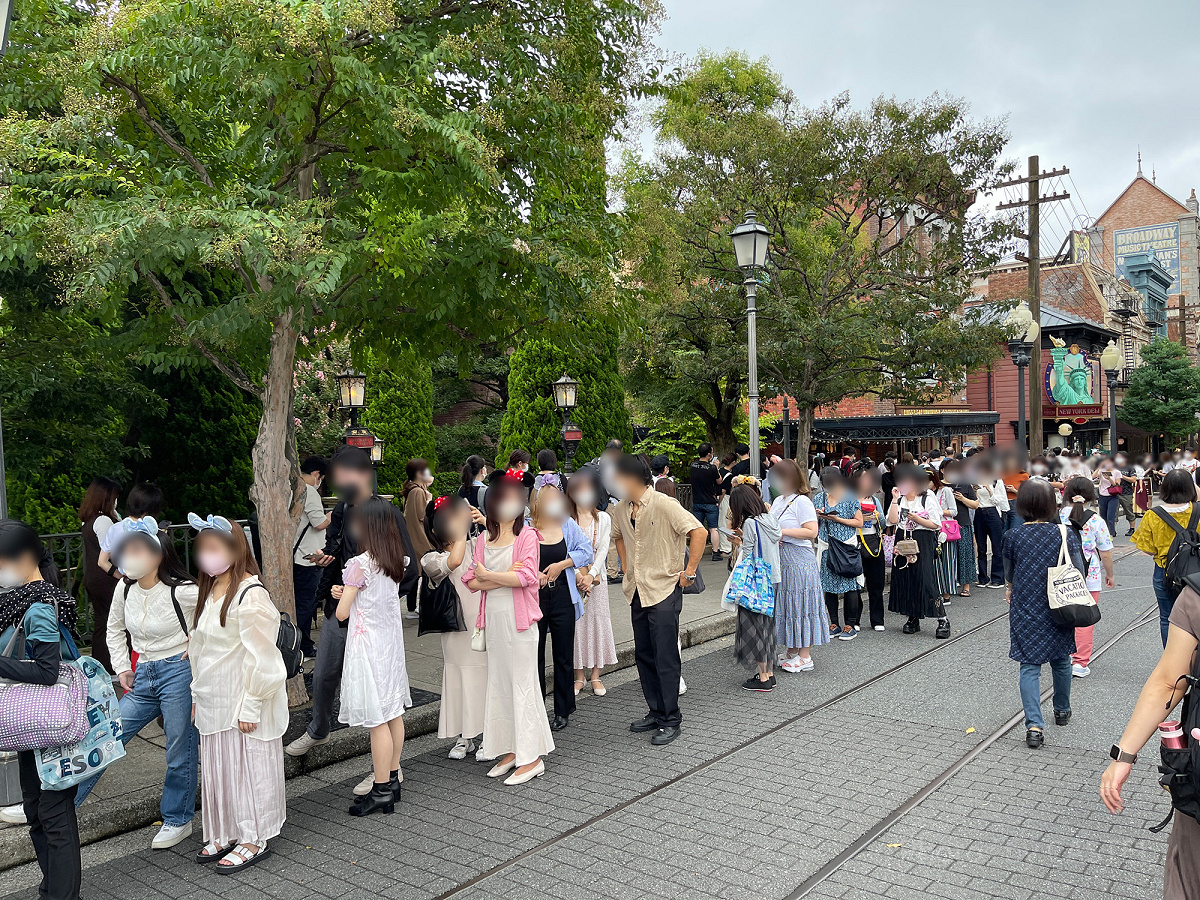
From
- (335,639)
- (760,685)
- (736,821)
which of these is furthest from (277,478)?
(760,685)

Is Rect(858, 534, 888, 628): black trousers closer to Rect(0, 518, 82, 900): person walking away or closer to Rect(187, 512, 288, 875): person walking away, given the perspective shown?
Rect(187, 512, 288, 875): person walking away

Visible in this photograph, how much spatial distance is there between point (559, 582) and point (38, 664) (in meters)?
3.40

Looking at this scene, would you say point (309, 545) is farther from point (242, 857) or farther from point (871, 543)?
point (871, 543)

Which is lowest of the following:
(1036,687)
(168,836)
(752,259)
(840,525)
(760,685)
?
(760,685)

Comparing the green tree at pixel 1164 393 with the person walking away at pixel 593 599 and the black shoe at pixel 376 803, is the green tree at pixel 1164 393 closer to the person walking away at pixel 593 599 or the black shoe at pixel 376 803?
the person walking away at pixel 593 599

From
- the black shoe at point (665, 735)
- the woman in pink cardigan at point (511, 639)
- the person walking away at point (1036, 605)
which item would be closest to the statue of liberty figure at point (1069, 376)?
the person walking away at point (1036, 605)

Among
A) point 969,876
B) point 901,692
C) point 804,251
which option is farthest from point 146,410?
point 804,251

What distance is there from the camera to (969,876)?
402 centimetres

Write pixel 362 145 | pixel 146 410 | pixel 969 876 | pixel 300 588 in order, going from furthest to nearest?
pixel 146 410
pixel 300 588
pixel 362 145
pixel 969 876

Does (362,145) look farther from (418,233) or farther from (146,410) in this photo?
(146,410)

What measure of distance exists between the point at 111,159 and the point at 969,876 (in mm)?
7218

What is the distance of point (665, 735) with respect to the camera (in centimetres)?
613

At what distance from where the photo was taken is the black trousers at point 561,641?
21.0ft

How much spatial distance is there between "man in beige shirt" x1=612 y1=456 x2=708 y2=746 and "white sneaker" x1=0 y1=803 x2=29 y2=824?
377 cm
